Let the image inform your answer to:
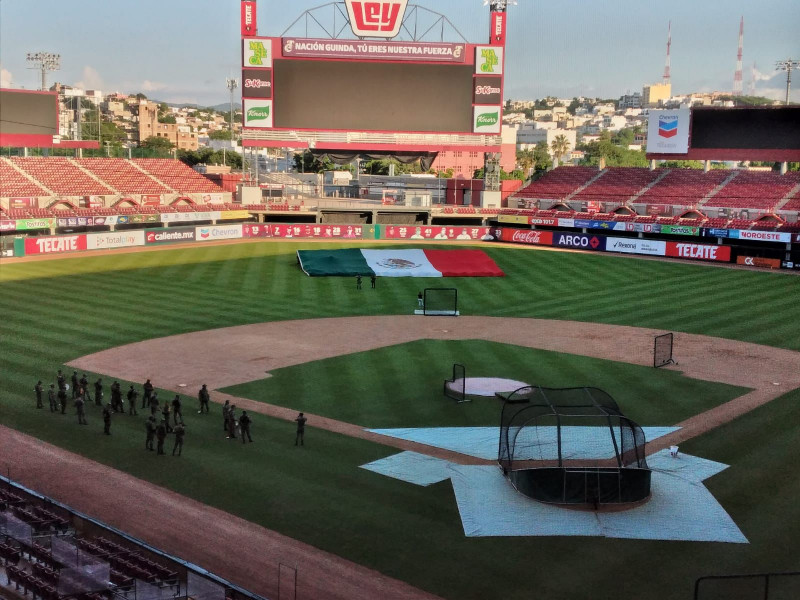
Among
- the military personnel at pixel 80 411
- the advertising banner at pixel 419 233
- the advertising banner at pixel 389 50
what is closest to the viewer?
the military personnel at pixel 80 411

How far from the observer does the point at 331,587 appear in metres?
16.1

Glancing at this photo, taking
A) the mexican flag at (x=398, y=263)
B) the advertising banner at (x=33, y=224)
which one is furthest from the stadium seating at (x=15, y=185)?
the mexican flag at (x=398, y=263)

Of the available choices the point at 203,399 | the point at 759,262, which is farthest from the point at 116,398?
the point at 759,262

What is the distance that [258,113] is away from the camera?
246 ft

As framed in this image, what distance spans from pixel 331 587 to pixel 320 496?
14.5 ft

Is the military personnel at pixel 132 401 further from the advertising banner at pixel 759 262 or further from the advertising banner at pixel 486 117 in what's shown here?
the advertising banner at pixel 486 117

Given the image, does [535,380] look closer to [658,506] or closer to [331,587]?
[658,506]

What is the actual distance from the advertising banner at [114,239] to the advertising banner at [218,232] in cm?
579

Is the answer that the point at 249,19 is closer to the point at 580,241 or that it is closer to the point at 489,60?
the point at 489,60

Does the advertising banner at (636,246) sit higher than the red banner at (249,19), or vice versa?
the red banner at (249,19)

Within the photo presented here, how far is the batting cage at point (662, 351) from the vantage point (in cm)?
3409

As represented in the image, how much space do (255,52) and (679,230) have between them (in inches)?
1572

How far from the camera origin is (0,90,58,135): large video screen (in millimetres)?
80312

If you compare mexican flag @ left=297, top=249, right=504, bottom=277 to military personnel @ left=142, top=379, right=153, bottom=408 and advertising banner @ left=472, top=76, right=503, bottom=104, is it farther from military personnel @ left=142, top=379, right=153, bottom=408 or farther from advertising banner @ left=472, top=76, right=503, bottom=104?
military personnel @ left=142, top=379, right=153, bottom=408
